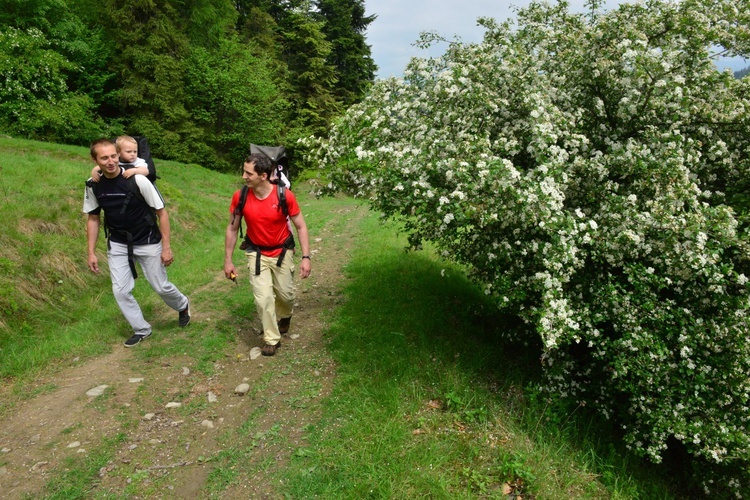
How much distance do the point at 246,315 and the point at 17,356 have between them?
10.0 ft

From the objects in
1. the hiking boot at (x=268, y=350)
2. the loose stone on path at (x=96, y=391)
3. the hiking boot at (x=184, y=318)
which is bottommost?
the loose stone on path at (x=96, y=391)

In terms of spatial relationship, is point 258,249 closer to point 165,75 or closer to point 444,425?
point 444,425

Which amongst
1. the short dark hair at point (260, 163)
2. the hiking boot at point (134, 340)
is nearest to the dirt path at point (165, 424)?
the hiking boot at point (134, 340)

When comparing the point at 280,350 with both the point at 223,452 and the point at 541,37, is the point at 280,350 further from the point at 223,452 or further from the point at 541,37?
the point at 541,37

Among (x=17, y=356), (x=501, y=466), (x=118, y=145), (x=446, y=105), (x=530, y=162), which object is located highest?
(x=446, y=105)

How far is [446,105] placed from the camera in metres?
5.86

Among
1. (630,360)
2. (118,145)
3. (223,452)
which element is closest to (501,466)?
(630,360)

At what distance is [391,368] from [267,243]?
2403 millimetres

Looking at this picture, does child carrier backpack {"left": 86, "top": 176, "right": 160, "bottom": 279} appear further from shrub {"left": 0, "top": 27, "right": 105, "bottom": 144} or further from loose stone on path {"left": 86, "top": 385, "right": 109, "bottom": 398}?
shrub {"left": 0, "top": 27, "right": 105, "bottom": 144}

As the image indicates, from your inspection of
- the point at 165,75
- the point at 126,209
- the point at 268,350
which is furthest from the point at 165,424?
the point at 165,75

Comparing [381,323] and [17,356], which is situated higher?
[381,323]

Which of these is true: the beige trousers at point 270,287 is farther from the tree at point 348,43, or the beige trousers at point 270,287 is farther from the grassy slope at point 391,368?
the tree at point 348,43

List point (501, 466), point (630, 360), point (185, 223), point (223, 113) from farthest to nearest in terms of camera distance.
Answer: point (223, 113), point (185, 223), point (630, 360), point (501, 466)

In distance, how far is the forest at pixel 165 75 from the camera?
18.0 metres
